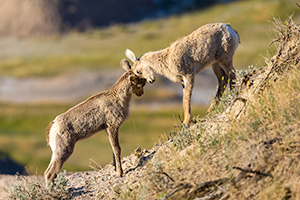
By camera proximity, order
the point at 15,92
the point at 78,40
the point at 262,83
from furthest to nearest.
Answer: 1. the point at 78,40
2. the point at 15,92
3. the point at 262,83

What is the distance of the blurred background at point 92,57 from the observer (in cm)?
2693

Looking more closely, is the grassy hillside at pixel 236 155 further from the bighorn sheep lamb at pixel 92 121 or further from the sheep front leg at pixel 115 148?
the bighorn sheep lamb at pixel 92 121

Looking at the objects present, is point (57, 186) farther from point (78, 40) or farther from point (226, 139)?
point (78, 40)

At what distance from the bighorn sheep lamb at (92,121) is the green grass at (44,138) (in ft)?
29.4

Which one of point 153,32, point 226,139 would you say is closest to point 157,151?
point 226,139

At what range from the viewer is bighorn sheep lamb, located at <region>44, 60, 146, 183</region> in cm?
982

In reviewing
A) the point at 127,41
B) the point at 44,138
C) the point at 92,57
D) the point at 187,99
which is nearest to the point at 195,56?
the point at 187,99

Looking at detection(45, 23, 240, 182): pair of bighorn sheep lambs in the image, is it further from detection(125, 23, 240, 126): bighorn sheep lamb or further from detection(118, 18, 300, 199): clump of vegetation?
detection(118, 18, 300, 199): clump of vegetation

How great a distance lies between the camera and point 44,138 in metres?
29.2

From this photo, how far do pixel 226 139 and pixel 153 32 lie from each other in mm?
52144

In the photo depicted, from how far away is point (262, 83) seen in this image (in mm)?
9375

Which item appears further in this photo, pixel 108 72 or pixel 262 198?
pixel 108 72

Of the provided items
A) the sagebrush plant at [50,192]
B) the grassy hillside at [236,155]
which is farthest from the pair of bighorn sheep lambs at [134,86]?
the grassy hillside at [236,155]

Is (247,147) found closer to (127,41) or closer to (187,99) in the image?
(187,99)
